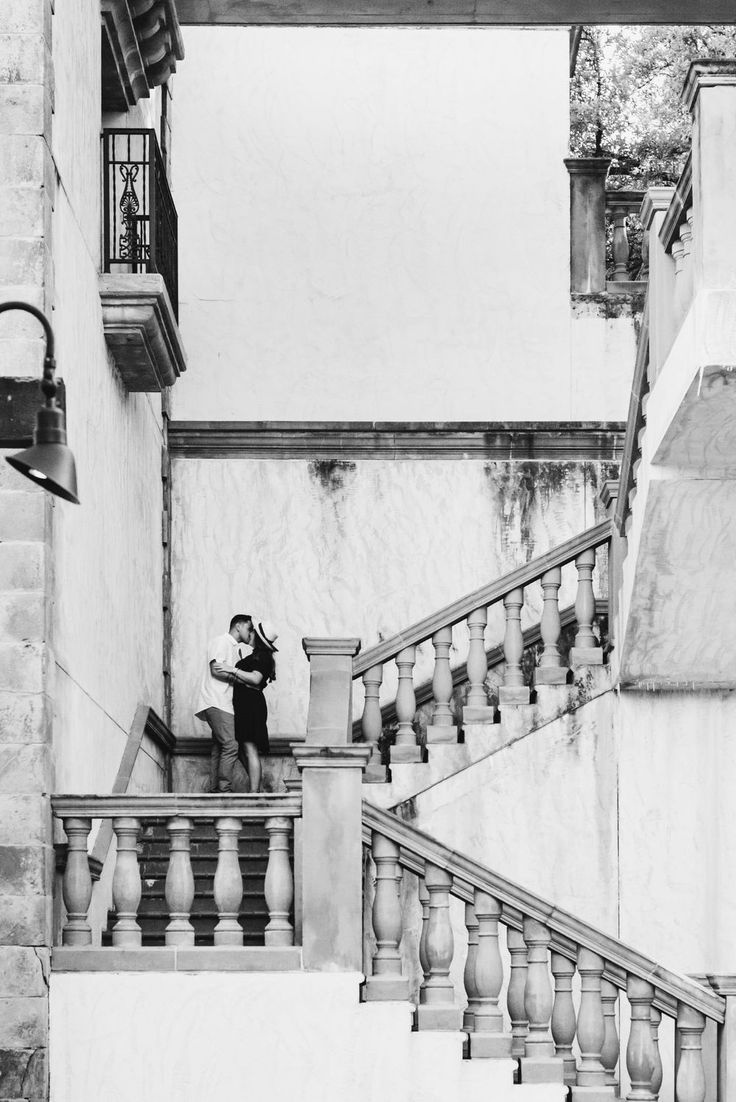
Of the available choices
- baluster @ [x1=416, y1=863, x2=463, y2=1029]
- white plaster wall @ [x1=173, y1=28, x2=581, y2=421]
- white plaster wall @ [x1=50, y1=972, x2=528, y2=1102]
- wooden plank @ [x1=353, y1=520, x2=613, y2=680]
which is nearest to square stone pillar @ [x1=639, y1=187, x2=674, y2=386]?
wooden plank @ [x1=353, y1=520, x2=613, y2=680]

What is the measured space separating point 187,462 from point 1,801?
6950mm

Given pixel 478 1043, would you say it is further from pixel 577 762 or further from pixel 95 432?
pixel 95 432

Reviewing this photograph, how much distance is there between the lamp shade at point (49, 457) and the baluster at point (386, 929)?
13.7ft

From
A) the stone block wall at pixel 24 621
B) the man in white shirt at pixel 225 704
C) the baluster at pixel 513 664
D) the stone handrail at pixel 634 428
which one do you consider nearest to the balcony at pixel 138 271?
the man in white shirt at pixel 225 704

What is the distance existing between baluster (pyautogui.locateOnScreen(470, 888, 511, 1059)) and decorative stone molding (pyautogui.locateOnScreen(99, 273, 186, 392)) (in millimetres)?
4695

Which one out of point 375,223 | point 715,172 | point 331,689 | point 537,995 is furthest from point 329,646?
point 375,223

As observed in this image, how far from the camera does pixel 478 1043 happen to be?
1228 cm

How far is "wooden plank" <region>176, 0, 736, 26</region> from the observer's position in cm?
1788

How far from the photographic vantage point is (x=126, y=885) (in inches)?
484

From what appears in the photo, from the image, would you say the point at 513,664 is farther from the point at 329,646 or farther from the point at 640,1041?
the point at 640,1041

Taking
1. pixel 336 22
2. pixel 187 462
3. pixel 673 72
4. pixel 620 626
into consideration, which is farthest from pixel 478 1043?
pixel 673 72

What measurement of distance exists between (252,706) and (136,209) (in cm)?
366

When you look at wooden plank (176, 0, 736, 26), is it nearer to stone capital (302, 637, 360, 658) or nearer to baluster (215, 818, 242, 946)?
stone capital (302, 637, 360, 658)

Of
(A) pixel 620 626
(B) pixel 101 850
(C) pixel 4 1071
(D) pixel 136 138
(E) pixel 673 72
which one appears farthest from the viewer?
(E) pixel 673 72
